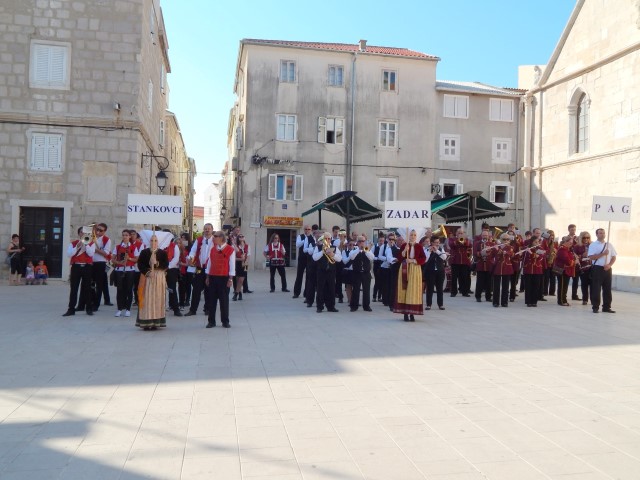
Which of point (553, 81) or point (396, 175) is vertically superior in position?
point (553, 81)

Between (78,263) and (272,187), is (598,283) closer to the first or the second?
(78,263)

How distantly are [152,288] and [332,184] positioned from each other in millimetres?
22531

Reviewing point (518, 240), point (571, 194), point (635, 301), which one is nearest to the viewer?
point (518, 240)

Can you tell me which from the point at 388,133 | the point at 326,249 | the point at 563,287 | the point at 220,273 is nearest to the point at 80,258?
the point at 220,273

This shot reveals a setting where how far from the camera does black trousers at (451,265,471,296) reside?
16500 mm

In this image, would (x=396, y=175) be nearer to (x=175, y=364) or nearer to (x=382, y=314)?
(x=382, y=314)

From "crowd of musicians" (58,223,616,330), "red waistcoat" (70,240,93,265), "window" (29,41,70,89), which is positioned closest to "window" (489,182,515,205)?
"crowd of musicians" (58,223,616,330)

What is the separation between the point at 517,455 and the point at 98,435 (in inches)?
131

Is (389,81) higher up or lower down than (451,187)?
higher up

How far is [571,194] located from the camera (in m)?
23.5

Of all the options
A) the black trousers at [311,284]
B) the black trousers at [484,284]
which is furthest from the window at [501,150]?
the black trousers at [311,284]

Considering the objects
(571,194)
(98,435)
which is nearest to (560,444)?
(98,435)

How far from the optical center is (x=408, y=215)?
12.8m

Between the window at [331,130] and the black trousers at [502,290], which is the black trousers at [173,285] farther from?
the window at [331,130]
